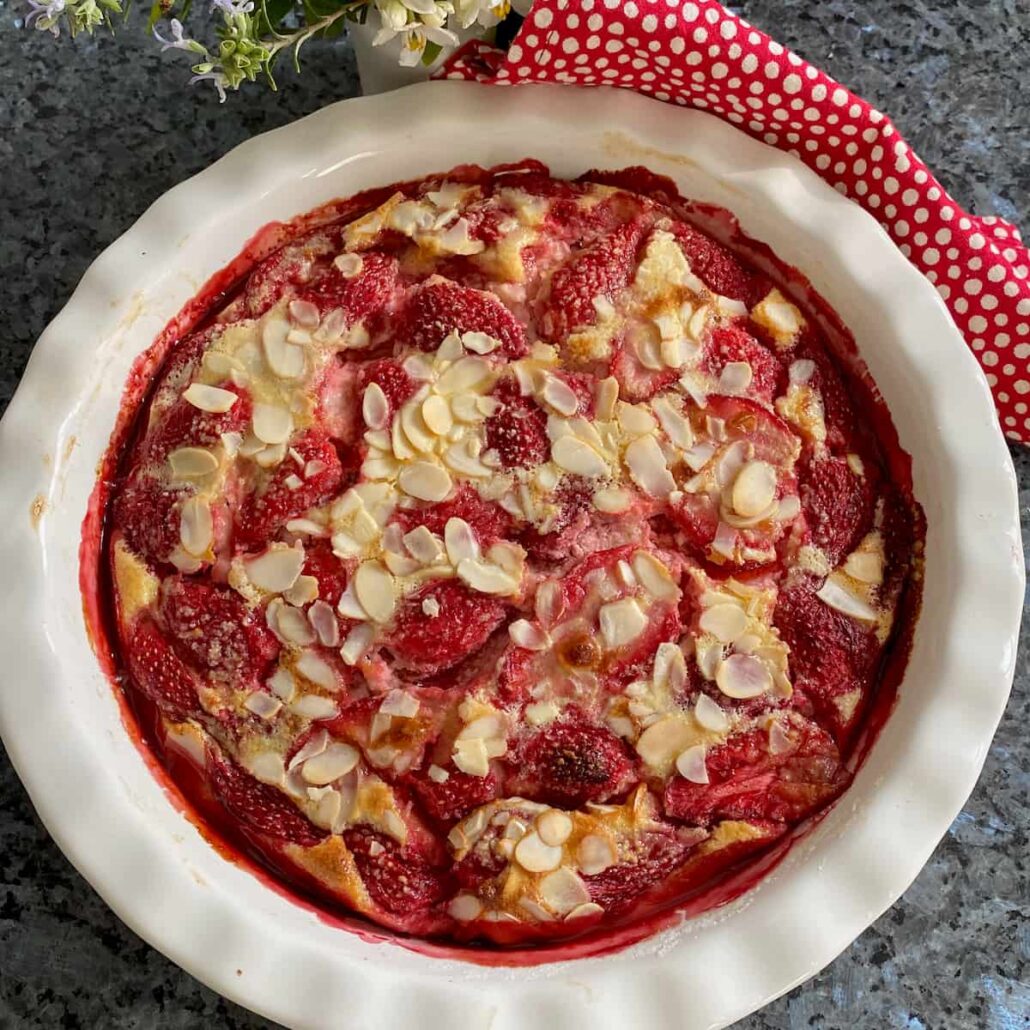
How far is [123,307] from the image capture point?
4.28ft

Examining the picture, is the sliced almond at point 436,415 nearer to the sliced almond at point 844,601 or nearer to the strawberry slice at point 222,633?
the strawberry slice at point 222,633

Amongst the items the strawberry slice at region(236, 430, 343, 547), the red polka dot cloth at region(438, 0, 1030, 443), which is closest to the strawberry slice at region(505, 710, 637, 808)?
the strawberry slice at region(236, 430, 343, 547)

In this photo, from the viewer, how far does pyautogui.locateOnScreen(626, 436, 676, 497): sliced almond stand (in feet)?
4.17

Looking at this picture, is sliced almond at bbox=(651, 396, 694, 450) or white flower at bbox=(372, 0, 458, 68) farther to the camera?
sliced almond at bbox=(651, 396, 694, 450)

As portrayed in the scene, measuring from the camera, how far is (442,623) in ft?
4.07

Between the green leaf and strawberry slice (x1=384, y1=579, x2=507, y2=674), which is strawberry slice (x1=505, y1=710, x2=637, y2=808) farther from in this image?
the green leaf

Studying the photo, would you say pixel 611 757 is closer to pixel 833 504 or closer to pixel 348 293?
pixel 833 504

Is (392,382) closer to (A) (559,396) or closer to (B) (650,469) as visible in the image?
(A) (559,396)

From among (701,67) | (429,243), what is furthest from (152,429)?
(701,67)

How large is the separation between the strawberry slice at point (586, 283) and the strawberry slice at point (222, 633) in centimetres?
45

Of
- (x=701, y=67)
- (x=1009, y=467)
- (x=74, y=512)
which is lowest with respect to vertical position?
(x=74, y=512)

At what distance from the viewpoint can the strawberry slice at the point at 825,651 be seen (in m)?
1.28

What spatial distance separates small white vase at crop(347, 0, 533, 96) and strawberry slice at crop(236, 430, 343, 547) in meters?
0.42

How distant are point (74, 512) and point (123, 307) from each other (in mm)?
232
